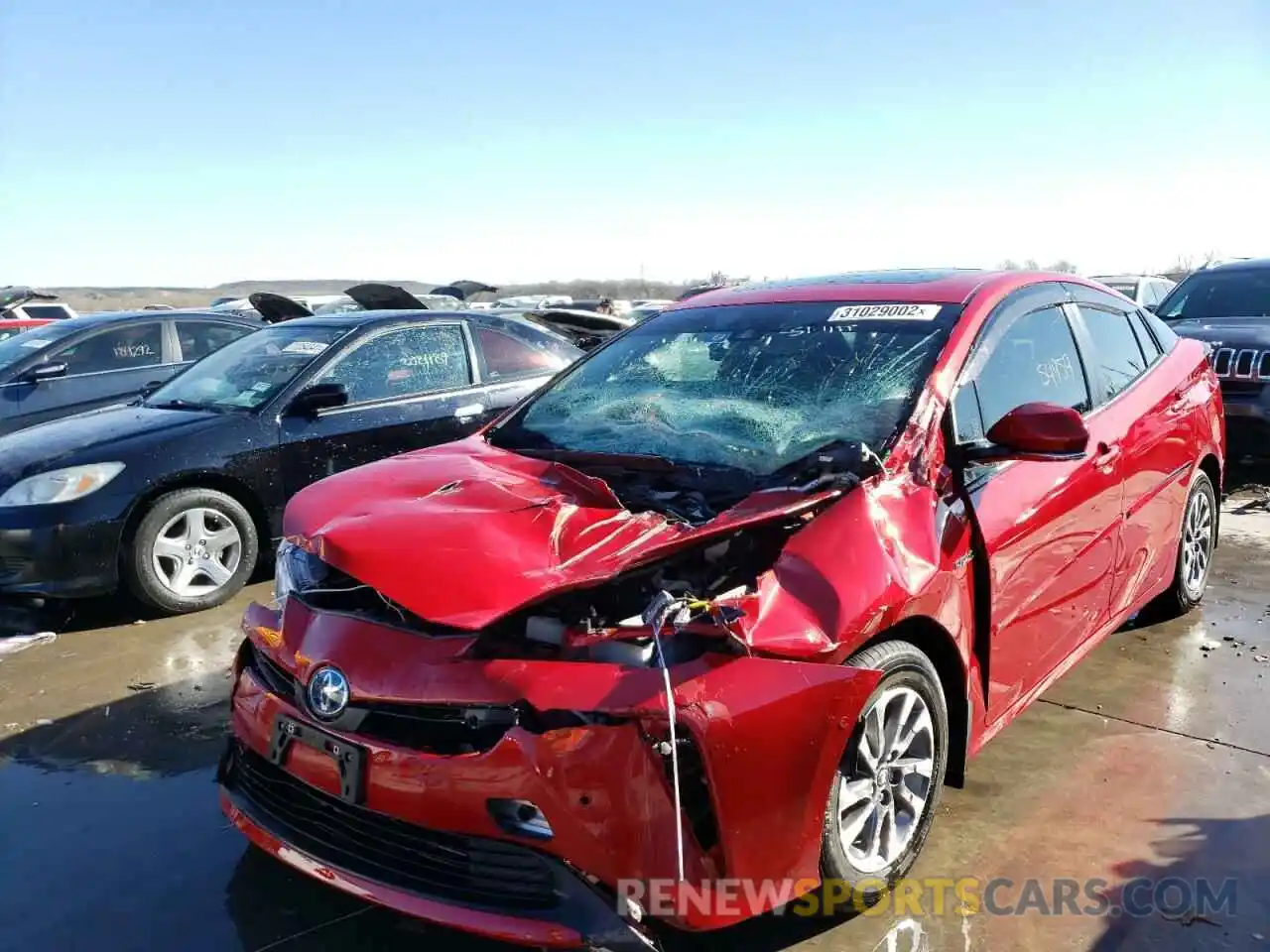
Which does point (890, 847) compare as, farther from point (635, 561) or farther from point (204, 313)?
point (204, 313)

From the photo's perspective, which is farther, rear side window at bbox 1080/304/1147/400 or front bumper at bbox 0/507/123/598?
front bumper at bbox 0/507/123/598

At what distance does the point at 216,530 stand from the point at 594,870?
388cm

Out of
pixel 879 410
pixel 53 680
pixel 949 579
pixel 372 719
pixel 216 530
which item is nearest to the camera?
pixel 372 719

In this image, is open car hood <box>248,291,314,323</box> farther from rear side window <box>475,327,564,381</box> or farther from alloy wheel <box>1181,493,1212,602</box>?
alloy wheel <box>1181,493,1212,602</box>

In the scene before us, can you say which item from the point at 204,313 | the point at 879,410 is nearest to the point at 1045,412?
the point at 879,410

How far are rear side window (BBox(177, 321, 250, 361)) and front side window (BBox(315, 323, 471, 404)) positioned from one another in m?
2.93

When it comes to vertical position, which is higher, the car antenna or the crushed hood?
the crushed hood

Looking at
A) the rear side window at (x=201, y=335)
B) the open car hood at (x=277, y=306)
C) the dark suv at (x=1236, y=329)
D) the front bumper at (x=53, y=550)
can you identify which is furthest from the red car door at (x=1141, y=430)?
the open car hood at (x=277, y=306)

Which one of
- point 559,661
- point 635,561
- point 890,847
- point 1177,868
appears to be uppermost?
point 635,561

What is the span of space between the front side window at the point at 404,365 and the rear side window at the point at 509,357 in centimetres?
15

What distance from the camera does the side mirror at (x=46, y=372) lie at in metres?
7.47

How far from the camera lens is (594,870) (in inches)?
80.6

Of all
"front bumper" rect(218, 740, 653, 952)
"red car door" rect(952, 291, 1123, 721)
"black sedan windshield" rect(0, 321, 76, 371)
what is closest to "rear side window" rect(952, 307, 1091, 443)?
"red car door" rect(952, 291, 1123, 721)

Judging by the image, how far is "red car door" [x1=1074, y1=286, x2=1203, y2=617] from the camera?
3.73 meters
